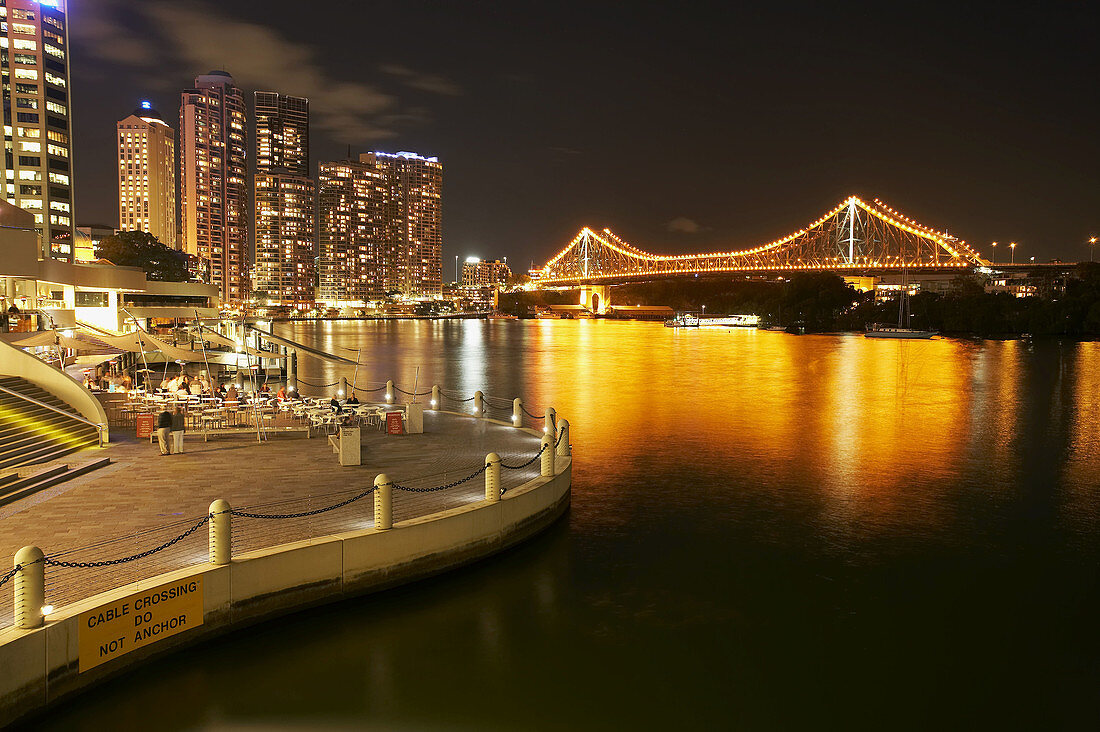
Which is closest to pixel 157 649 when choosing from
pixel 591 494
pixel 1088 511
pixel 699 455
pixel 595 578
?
pixel 595 578

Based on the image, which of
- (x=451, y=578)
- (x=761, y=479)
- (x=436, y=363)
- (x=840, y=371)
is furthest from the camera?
(x=436, y=363)

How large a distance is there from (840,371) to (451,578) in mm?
42929

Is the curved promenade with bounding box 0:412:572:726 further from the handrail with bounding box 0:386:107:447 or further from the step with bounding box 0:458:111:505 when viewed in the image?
the handrail with bounding box 0:386:107:447

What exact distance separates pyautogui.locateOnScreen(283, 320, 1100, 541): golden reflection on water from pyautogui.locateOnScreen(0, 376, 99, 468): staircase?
10.4m

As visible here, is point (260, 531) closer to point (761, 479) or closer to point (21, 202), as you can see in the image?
point (761, 479)

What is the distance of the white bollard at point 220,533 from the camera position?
846 centimetres

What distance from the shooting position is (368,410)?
18.6 meters

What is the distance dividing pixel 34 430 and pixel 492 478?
9011 mm

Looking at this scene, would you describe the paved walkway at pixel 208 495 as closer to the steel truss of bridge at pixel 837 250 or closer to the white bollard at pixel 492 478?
the white bollard at pixel 492 478

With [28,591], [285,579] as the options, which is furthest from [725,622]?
[28,591]

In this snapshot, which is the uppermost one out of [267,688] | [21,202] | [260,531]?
[21,202]

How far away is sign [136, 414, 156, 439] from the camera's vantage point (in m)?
15.8

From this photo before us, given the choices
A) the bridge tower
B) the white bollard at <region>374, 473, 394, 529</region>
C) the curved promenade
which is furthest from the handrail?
the bridge tower

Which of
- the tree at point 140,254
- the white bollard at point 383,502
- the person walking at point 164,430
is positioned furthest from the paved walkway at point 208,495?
the tree at point 140,254
